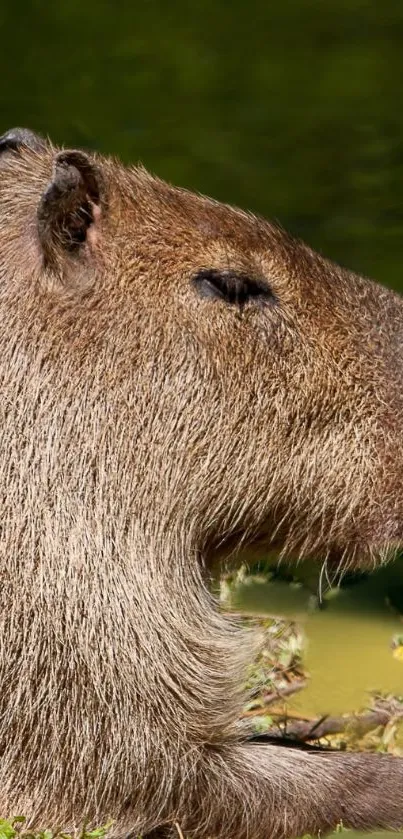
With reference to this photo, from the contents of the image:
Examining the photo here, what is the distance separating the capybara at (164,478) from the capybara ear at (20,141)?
130 mm

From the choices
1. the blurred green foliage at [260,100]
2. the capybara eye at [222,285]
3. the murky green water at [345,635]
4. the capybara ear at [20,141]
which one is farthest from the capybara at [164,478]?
the blurred green foliage at [260,100]

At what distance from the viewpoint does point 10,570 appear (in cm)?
407

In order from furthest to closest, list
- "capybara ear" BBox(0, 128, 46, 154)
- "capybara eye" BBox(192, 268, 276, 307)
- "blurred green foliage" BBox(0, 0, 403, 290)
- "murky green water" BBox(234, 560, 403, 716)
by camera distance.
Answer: "blurred green foliage" BBox(0, 0, 403, 290) < "murky green water" BBox(234, 560, 403, 716) < "capybara ear" BBox(0, 128, 46, 154) < "capybara eye" BBox(192, 268, 276, 307)

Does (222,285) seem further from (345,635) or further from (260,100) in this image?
(260,100)

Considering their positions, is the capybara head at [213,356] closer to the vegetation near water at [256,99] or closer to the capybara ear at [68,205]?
the capybara ear at [68,205]

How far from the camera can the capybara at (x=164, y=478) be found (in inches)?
161

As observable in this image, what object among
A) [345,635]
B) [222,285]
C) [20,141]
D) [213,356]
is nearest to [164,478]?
[213,356]

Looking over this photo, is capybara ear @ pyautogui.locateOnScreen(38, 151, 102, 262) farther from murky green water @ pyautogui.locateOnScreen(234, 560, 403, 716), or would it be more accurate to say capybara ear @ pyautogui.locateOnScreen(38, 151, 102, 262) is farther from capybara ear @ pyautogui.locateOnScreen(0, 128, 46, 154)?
murky green water @ pyautogui.locateOnScreen(234, 560, 403, 716)

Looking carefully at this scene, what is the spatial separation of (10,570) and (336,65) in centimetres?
479

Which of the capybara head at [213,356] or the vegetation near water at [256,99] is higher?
the vegetation near water at [256,99]

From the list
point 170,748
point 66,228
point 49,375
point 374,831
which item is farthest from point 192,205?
point 374,831

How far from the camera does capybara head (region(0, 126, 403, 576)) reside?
166 inches

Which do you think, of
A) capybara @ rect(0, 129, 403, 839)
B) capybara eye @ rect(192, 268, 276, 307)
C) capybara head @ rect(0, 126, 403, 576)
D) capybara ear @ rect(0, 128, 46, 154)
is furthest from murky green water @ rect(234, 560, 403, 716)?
capybara ear @ rect(0, 128, 46, 154)

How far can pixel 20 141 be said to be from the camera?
4770 millimetres
